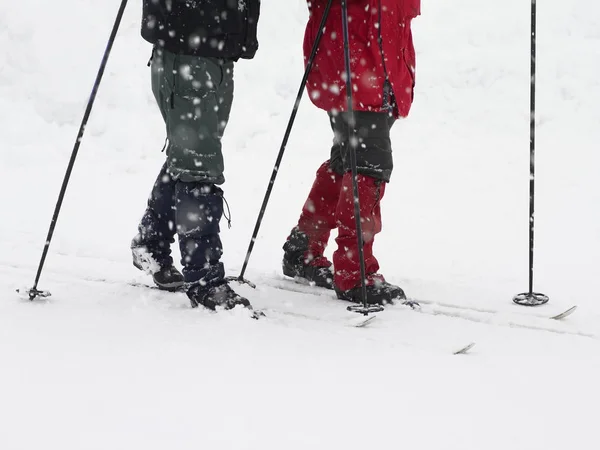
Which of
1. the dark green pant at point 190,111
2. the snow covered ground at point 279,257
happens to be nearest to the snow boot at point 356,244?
the snow covered ground at point 279,257

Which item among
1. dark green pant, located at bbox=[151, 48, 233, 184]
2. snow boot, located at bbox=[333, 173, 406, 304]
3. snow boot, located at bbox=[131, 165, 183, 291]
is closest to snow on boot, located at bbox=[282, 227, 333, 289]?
snow boot, located at bbox=[333, 173, 406, 304]

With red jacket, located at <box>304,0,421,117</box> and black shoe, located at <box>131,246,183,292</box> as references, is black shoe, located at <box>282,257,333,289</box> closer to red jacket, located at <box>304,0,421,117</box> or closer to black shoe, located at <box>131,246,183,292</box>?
black shoe, located at <box>131,246,183,292</box>

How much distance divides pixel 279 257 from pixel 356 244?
1.22 meters

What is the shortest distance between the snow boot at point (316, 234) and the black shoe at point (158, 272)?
0.69 meters

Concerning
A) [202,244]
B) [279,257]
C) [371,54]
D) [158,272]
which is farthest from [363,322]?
[279,257]

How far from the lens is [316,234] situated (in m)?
3.65

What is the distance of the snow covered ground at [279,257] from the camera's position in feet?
5.90

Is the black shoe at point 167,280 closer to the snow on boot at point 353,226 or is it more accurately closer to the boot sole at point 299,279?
the boot sole at point 299,279

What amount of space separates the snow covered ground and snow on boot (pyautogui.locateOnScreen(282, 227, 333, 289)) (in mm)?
122

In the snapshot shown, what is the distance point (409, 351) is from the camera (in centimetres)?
238

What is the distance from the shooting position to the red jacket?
120 inches

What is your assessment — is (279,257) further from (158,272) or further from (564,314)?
(564,314)

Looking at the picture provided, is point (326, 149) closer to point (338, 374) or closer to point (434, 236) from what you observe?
point (434, 236)

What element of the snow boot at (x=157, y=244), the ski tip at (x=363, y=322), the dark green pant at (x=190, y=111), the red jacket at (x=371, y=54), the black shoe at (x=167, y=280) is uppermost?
the red jacket at (x=371, y=54)
